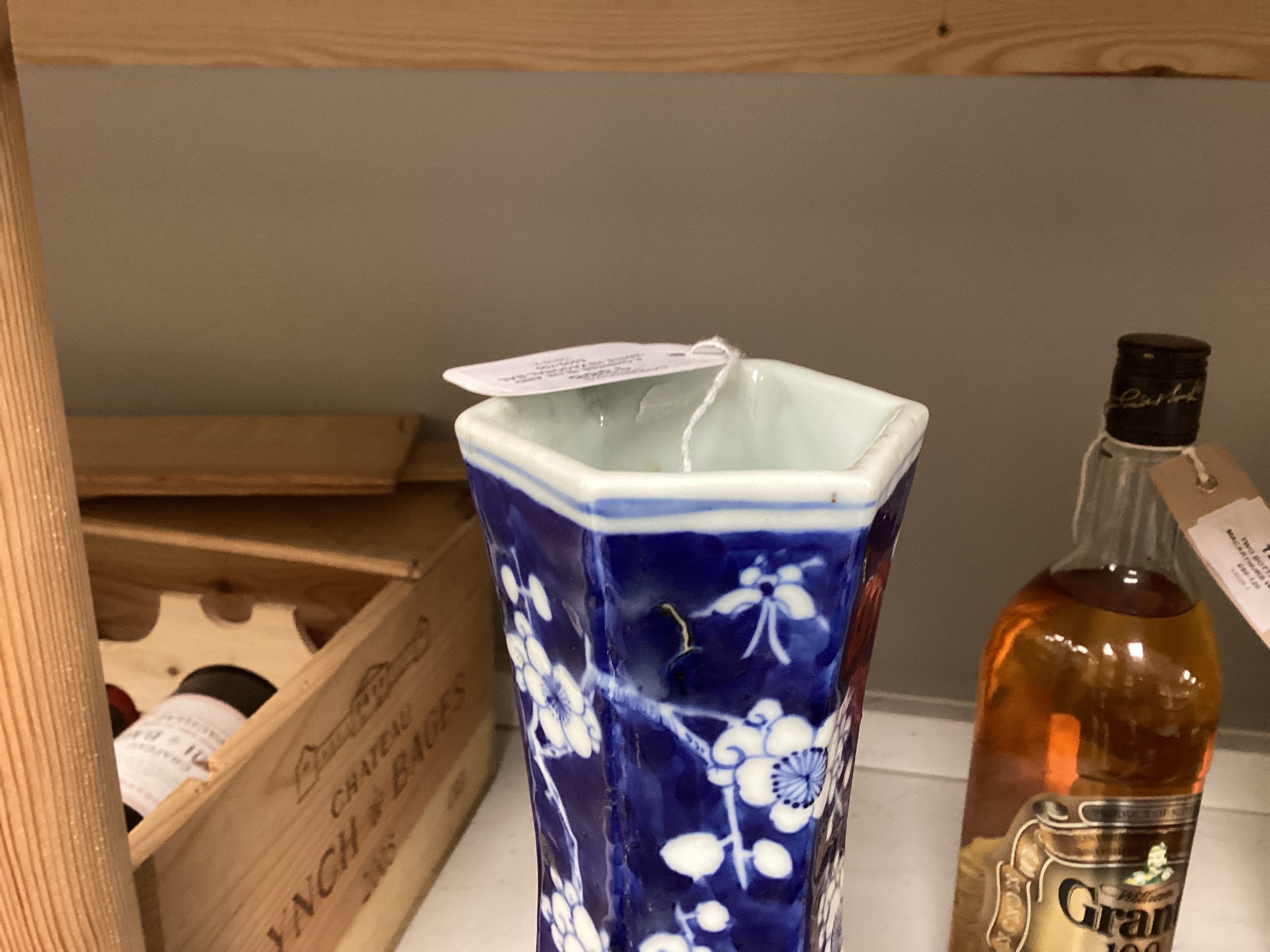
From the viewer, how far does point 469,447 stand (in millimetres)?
347

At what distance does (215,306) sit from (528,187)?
25 centimetres

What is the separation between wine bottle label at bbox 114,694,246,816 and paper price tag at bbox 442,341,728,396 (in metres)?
0.23

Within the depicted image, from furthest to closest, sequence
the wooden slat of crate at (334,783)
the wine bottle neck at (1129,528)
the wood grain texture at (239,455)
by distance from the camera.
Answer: the wood grain texture at (239,455) < the wine bottle neck at (1129,528) < the wooden slat of crate at (334,783)

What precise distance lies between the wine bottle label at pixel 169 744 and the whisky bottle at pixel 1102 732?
0.39 m

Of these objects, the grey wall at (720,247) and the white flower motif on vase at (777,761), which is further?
the grey wall at (720,247)

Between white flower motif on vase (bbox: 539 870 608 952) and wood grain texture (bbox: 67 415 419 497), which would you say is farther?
wood grain texture (bbox: 67 415 419 497)

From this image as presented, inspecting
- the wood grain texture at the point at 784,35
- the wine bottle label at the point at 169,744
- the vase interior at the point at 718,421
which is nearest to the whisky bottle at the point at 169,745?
the wine bottle label at the point at 169,744

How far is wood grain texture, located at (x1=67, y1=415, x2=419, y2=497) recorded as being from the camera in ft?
1.94

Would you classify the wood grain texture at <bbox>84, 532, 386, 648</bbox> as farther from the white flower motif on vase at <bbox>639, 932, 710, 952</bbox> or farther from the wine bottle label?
the white flower motif on vase at <bbox>639, 932, 710, 952</bbox>

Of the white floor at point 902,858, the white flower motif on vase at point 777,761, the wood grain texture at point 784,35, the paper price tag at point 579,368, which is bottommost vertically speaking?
the white floor at point 902,858

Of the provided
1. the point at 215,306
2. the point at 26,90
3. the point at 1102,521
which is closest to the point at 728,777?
the point at 1102,521

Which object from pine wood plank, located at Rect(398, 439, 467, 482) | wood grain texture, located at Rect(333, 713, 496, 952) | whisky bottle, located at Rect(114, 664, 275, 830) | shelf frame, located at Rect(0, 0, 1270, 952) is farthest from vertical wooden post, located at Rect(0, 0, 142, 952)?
pine wood plank, located at Rect(398, 439, 467, 482)

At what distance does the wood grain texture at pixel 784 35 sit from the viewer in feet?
1.29

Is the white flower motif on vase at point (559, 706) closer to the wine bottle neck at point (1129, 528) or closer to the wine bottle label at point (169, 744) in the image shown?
the wine bottle label at point (169, 744)
